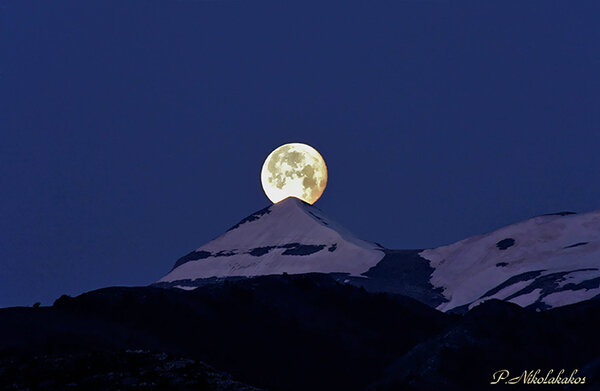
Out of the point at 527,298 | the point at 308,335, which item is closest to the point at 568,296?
the point at 527,298

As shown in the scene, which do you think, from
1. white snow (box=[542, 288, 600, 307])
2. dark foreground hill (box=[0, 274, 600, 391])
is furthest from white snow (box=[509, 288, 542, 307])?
dark foreground hill (box=[0, 274, 600, 391])

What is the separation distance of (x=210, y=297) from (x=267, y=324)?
6910 millimetres

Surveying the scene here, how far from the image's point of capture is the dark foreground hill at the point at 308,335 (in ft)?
258

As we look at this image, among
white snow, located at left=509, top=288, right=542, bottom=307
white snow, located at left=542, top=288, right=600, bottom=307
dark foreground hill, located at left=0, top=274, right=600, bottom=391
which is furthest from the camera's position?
white snow, located at left=509, top=288, right=542, bottom=307

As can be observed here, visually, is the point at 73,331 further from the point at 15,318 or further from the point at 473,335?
the point at 473,335

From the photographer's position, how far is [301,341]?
9350cm

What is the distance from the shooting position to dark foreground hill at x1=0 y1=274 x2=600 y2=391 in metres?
78.6

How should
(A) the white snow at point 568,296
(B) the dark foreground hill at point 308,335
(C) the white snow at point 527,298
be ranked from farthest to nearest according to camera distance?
(C) the white snow at point 527,298 → (A) the white snow at point 568,296 → (B) the dark foreground hill at point 308,335

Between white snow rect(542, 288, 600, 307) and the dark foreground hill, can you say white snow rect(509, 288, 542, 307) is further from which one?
the dark foreground hill

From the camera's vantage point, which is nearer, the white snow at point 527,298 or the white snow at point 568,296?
the white snow at point 568,296

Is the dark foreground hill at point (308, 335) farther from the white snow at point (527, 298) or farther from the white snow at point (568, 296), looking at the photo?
the white snow at point (527, 298)

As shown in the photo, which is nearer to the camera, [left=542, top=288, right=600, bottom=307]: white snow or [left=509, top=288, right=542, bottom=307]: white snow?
[left=542, top=288, right=600, bottom=307]: white snow

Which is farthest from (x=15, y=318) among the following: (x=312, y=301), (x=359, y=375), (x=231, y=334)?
(x=312, y=301)

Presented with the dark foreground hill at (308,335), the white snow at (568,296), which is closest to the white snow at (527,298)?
the white snow at (568,296)
